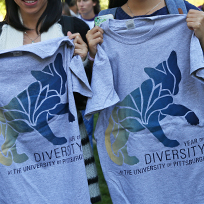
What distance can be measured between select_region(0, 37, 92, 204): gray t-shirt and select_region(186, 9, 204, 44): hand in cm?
71

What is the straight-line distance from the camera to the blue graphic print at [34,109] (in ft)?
6.93

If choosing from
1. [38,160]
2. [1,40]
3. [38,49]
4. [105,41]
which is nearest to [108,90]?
[105,41]

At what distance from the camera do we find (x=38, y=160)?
216cm

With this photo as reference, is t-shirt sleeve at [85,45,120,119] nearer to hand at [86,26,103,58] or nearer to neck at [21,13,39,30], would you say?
hand at [86,26,103,58]

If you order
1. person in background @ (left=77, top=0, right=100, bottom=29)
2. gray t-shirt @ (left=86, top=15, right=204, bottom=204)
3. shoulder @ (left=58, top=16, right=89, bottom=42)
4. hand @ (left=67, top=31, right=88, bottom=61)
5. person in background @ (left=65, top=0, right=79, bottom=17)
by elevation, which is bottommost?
gray t-shirt @ (left=86, top=15, right=204, bottom=204)

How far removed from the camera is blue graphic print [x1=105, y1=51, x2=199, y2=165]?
213 cm

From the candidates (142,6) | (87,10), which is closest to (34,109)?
(142,6)

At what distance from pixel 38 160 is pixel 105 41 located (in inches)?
34.7

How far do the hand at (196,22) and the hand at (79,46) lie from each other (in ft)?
2.18

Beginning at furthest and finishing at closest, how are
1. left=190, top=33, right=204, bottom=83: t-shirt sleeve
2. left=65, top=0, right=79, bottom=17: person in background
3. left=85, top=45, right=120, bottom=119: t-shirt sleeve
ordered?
left=65, top=0, right=79, bottom=17: person in background
left=85, top=45, right=120, bottom=119: t-shirt sleeve
left=190, top=33, right=204, bottom=83: t-shirt sleeve

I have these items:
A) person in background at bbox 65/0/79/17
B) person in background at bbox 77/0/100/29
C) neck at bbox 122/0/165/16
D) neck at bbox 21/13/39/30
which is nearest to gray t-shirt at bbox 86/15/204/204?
neck at bbox 122/0/165/16

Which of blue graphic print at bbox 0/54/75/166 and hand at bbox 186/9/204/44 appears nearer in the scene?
hand at bbox 186/9/204/44

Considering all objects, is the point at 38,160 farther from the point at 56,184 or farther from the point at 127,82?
the point at 127,82

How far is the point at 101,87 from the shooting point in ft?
6.91
